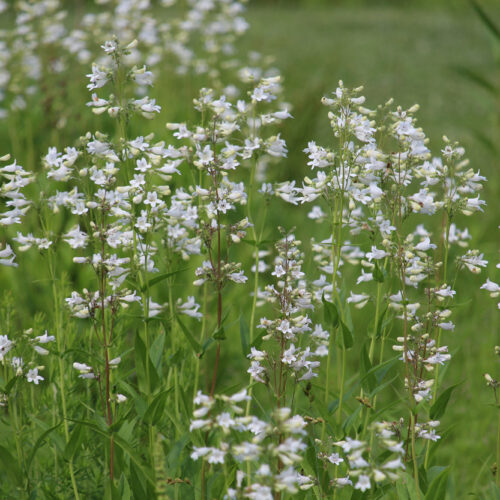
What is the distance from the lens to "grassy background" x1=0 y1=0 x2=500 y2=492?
4.34m

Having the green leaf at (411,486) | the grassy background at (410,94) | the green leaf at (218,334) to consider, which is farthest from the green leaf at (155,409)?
the grassy background at (410,94)

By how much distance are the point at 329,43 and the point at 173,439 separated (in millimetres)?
14030

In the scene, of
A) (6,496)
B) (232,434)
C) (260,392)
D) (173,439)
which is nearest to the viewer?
(232,434)

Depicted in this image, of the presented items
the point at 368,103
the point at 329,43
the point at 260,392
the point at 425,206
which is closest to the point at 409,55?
the point at 329,43

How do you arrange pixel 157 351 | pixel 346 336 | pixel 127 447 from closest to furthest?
pixel 127 447
pixel 346 336
pixel 157 351

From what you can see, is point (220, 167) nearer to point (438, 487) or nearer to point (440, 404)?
point (440, 404)

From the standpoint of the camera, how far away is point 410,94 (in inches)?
487

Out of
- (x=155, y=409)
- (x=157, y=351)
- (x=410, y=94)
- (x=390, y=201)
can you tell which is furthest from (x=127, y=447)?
(x=410, y=94)

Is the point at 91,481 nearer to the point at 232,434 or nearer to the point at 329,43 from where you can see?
the point at 232,434

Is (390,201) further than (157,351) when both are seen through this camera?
No

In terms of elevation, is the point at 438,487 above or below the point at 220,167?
below

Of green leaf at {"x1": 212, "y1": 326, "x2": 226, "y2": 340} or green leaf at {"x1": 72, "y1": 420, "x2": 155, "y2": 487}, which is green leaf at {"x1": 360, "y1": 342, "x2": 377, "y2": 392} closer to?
green leaf at {"x1": 212, "y1": 326, "x2": 226, "y2": 340}

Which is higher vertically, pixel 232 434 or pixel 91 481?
pixel 232 434

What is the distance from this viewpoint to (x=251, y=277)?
18.2ft
